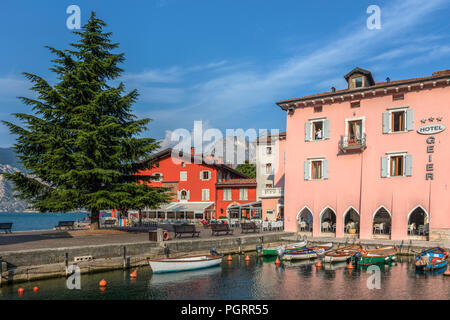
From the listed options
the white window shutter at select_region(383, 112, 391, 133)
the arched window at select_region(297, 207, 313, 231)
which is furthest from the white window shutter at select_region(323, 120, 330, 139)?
the arched window at select_region(297, 207, 313, 231)

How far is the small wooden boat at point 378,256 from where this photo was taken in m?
20.8

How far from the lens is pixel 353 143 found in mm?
27594

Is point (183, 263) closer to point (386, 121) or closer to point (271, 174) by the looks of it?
point (386, 121)

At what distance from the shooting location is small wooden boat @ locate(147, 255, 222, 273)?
60.3 ft

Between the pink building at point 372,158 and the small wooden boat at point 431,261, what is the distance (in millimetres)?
5163

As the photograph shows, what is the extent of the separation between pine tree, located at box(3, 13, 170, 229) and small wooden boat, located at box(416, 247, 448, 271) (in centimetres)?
1726

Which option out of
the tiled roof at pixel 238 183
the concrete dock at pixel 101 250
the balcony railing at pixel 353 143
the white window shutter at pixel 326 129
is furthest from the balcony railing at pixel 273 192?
the balcony railing at pixel 353 143

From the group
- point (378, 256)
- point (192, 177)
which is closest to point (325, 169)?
point (378, 256)

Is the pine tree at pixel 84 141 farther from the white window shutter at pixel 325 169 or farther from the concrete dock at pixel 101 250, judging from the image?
the white window shutter at pixel 325 169

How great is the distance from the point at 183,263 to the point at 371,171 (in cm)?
1567

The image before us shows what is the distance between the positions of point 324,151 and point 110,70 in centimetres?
1770
